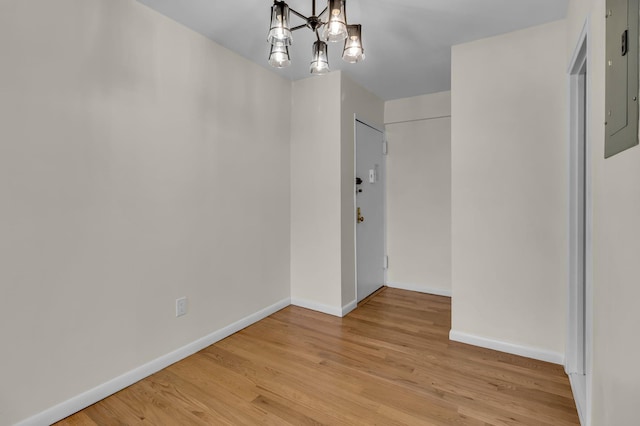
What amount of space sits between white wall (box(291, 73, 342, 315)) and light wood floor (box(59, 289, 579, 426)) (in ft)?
1.75

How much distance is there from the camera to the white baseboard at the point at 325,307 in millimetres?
3139

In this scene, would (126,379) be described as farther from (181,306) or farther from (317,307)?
(317,307)

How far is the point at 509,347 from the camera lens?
2.41 meters

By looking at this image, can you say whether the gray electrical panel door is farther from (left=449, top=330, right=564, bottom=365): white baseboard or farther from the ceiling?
(left=449, top=330, right=564, bottom=365): white baseboard

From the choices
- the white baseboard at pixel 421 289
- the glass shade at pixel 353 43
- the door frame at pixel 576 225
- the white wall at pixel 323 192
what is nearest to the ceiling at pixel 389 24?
the white wall at pixel 323 192

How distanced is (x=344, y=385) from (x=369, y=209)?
208cm

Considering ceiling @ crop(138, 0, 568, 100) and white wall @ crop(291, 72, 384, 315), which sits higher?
ceiling @ crop(138, 0, 568, 100)

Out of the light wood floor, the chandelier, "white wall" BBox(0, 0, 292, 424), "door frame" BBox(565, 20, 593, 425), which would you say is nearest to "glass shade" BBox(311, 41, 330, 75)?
the chandelier

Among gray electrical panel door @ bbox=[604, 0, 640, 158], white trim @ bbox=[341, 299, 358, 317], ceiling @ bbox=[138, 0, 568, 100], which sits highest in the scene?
ceiling @ bbox=[138, 0, 568, 100]

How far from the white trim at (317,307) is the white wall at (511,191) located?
3.50 feet

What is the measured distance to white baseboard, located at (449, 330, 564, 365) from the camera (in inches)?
89.4

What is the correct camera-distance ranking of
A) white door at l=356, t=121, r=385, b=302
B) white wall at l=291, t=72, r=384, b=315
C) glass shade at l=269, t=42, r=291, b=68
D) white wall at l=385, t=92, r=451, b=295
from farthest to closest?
white wall at l=385, t=92, r=451, b=295
white door at l=356, t=121, r=385, b=302
white wall at l=291, t=72, r=384, b=315
glass shade at l=269, t=42, r=291, b=68

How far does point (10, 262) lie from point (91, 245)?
348 millimetres

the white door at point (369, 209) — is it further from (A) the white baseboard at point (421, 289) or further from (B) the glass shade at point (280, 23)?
(B) the glass shade at point (280, 23)
